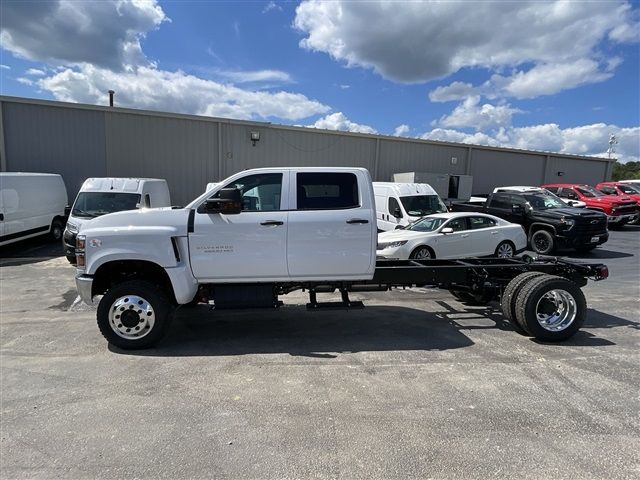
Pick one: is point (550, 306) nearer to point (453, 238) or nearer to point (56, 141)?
point (453, 238)

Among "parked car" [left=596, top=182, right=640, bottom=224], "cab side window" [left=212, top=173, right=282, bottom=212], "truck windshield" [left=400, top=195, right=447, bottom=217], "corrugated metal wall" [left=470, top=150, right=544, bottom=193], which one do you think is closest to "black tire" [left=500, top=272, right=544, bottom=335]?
"cab side window" [left=212, top=173, right=282, bottom=212]

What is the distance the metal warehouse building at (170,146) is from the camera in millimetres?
15727

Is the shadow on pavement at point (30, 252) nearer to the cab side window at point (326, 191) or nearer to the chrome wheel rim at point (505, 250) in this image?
the cab side window at point (326, 191)

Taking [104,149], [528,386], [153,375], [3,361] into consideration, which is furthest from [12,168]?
[528,386]

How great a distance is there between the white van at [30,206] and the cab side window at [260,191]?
993cm

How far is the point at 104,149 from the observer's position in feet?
53.6

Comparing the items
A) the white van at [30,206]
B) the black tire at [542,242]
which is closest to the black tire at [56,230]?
the white van at [30,206]

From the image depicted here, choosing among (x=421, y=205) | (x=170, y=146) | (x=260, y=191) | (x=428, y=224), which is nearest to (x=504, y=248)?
(x=428, y=224)

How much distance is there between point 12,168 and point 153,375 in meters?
15.7

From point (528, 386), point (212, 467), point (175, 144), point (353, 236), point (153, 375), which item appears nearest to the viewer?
point (212, 467)

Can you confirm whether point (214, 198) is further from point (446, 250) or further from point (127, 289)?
point (446, 250)

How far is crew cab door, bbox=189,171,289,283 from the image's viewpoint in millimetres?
4953

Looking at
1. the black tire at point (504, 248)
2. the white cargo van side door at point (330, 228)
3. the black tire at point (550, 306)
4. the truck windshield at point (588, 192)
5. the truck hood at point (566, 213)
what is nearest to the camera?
the white cargo van side door at point (330, 228)

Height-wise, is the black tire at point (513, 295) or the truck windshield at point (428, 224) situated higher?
the truck windshield at point (428, 224)
